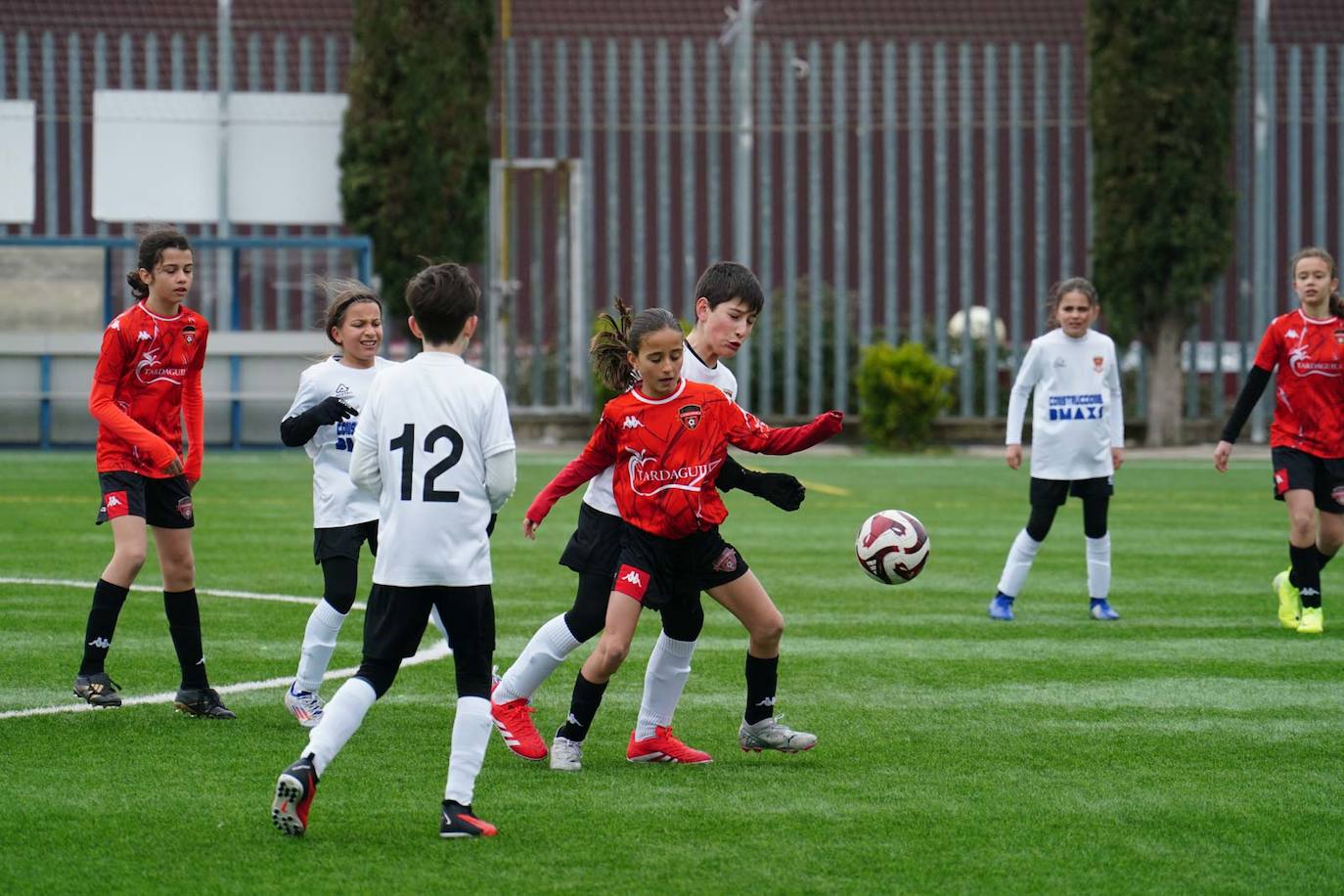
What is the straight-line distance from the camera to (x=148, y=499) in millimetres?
7000

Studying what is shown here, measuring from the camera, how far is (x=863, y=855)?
4809 mm

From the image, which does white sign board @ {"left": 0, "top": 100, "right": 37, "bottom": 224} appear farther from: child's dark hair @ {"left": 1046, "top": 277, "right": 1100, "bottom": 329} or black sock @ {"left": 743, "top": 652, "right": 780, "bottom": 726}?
black sock @ {"left": 743, "top": 652, "right": 780, "bottom": 726}

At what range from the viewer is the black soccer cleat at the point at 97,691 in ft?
22.3

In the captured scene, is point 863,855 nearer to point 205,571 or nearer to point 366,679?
point 366,679

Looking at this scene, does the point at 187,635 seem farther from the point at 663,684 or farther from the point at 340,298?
the point at 663,684

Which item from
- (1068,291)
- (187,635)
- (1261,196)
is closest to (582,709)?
(187,635)

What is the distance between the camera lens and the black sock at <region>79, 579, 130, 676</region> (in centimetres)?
690

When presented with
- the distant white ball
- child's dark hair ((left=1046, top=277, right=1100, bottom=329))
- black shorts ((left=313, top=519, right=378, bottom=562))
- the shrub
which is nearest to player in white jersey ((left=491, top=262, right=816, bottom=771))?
black shorts ((left=313, top=519, right=378, bottom=562))

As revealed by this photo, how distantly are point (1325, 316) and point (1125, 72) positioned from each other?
1669 centimetres

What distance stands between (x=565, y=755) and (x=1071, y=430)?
508 cm

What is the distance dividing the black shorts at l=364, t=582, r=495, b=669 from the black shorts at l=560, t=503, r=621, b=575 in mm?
944

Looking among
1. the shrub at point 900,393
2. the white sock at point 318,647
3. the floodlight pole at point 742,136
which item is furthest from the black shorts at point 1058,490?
the floodlight pole at point 742,136

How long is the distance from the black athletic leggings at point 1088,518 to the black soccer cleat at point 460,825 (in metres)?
5.66

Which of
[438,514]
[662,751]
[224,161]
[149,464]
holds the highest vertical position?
[224,161]
